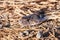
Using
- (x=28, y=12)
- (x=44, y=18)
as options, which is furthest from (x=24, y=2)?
(x=44, y=18)

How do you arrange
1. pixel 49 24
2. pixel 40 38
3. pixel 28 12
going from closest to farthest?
Result: 1. pixel 40 38
2. pixel 49 24
3. pixel 28 12

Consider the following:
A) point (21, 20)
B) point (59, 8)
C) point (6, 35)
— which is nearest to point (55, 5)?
point (59, 8)

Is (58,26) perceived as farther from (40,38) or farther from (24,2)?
(24,2)

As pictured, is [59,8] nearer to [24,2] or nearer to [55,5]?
[55,5]

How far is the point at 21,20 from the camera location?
2.65 m

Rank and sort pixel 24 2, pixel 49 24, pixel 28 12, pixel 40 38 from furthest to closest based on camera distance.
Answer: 1. pixel 24 2
2. pixel 28 12
3. pixel 49 24
4. pixel 40 38

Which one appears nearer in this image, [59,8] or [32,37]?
[32,37]

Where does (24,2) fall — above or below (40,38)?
above

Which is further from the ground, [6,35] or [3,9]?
[3,9]

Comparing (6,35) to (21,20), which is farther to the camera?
(21,20)

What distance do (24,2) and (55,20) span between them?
1.80 feet

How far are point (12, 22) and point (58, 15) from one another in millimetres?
523

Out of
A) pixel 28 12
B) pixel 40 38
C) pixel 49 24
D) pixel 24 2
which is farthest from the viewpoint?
pixel 24 2

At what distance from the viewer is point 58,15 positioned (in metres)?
2.70
